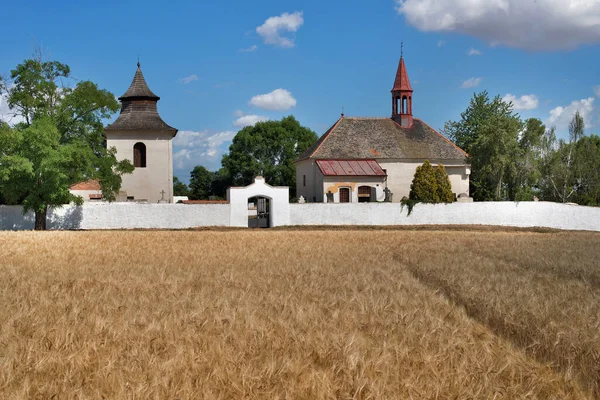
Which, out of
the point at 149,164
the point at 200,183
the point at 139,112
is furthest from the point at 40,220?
the point at 200,183

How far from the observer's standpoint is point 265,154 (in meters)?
87.2

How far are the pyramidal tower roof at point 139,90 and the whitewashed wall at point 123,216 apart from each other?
1630 centimetres

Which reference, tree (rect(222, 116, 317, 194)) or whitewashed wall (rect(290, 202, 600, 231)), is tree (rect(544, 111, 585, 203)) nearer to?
whitewashed wall (rect(290, 202, 600, 231))

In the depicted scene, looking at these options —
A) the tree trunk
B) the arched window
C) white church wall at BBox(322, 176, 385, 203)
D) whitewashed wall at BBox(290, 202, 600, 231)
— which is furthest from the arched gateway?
the arched window

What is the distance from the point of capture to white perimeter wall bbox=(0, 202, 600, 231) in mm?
43656

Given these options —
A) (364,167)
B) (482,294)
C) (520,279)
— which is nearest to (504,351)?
(482,294)

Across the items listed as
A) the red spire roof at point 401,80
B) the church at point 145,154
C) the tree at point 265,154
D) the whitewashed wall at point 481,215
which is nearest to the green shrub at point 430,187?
the whitewashed wall at point 481,215

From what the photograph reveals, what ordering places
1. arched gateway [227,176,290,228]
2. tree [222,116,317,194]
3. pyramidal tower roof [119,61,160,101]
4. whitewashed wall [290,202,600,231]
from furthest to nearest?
tree [222,116,317,194] < pyramidal tower roof [119,61,160,101] < whitewashed wall [290,202,600,231] < arched gateway [227,176,290,228]

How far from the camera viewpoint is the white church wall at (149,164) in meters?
55.0

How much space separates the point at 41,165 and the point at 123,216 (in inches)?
318

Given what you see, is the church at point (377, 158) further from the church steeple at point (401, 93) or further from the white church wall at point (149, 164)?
the white church wall at point (149, 164)

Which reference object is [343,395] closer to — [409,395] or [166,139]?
[409,395]

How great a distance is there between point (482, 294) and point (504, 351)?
4.02m

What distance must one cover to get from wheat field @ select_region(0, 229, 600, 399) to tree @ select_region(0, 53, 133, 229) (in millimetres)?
24899
